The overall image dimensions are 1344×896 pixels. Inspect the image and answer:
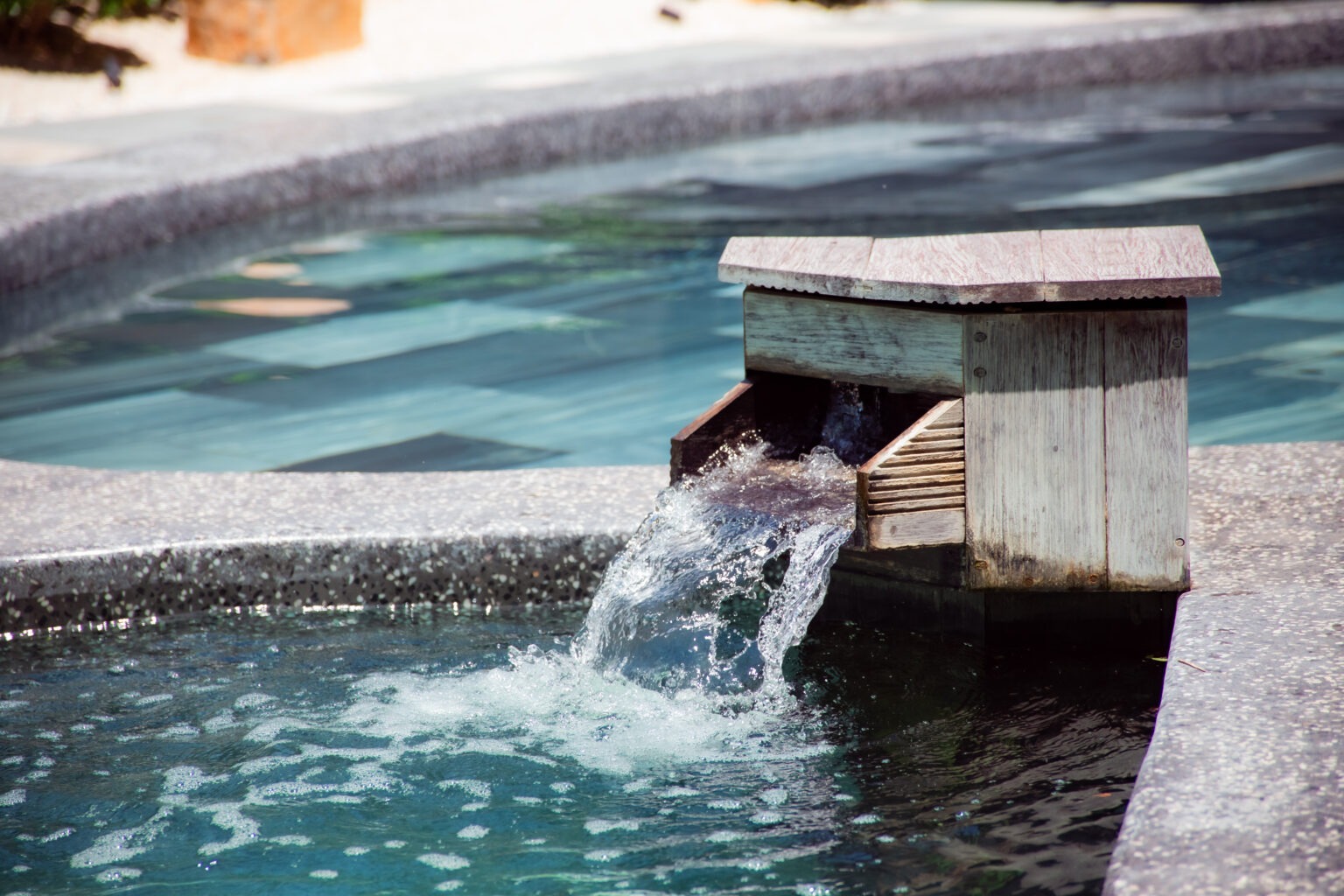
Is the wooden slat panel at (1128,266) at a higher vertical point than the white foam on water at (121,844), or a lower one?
Answer: higher

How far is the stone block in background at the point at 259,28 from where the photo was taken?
12.5 metres

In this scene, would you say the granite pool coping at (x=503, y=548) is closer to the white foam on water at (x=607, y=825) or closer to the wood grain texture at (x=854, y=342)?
the wood grain texture at (x=854, y=342)

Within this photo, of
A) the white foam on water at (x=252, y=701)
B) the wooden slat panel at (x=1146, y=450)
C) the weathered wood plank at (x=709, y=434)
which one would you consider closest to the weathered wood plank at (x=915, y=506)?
the wooden slat panel at (x=1146, y=450)

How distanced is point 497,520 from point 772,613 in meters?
0.80

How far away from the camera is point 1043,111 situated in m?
12.2

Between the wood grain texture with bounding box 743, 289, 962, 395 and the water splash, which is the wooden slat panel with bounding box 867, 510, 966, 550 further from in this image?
the wood grain texture with bounding box 743, 289, 962, 395

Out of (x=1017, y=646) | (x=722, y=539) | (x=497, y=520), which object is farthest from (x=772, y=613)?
(x=497, y=520)

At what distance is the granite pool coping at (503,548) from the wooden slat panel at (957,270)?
2.29 ft

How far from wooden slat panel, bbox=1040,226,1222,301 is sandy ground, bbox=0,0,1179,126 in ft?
26.7

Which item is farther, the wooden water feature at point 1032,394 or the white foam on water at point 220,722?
the white foam on water at point 220,722

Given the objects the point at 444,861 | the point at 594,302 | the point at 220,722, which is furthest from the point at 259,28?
the point at 444,861

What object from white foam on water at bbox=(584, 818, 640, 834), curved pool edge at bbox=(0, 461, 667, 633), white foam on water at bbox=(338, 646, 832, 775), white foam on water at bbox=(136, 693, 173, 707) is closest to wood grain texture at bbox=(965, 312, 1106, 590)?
white foam on water at bbox=(338, 646, 832, 775)

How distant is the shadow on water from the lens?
8.51ft

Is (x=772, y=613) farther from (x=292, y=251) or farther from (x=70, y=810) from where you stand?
(x=292, y=251)
